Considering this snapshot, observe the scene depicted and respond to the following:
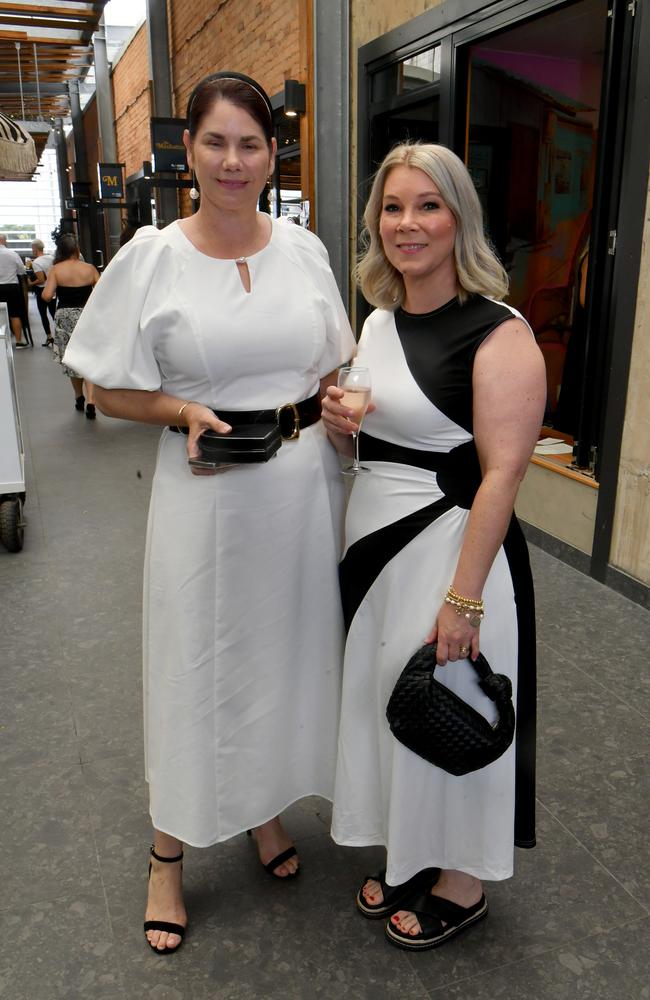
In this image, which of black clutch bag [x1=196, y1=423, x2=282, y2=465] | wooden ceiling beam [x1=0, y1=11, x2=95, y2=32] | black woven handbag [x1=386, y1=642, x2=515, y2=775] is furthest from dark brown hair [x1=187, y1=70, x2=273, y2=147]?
wooden ceiling beam [x1=0, y1=11, x2=95, y2=32]

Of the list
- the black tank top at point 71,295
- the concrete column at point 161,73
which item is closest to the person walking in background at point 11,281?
the concrete column at point 161,73

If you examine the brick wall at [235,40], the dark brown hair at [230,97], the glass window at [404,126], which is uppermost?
the brick wall at [235,40]

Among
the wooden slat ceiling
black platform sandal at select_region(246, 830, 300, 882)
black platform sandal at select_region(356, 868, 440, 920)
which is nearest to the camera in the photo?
black platform sandal at select_region(356, 868, 440, 920)

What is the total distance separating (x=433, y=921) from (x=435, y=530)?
913mm

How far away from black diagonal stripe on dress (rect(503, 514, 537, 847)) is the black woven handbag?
0.44 feet

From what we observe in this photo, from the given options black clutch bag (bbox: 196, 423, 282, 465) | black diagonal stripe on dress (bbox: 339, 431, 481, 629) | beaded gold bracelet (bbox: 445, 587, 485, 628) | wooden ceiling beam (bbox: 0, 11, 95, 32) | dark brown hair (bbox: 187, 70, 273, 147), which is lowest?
beaded gold bracelet (bbox: 445, 587, 485, 628)

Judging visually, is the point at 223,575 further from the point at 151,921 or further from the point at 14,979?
the point at 14,979

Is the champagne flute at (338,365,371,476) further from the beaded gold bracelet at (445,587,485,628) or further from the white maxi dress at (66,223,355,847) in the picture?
the beaded gold bracelet at (445,587,485,628)

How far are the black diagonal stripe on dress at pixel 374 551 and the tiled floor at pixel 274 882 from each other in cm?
73

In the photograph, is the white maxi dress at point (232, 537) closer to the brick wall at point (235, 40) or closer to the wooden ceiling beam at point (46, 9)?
the brick wall at point (235, 40)

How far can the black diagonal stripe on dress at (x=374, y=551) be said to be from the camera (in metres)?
1.64

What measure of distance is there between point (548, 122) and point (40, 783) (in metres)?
5.42

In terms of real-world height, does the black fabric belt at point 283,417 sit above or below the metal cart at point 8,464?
above

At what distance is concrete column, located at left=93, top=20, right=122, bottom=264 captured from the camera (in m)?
16.0
